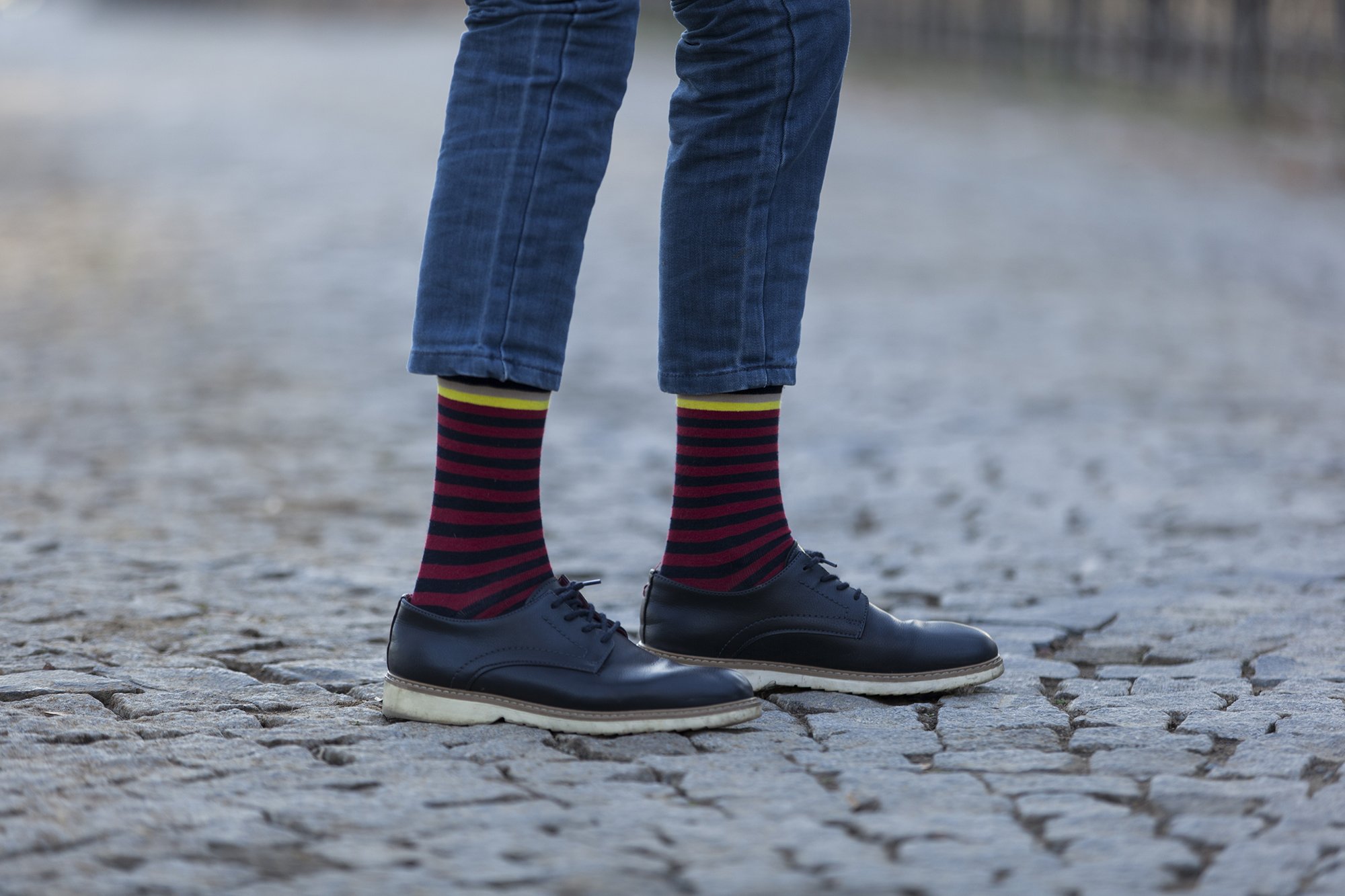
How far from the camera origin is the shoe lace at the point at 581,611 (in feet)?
6.29

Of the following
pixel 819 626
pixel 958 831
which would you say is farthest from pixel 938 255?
pixel 958 831

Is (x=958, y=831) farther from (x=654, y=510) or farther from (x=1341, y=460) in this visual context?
(x=1341, y=460)

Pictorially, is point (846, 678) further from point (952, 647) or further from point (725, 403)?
point (725, 403)

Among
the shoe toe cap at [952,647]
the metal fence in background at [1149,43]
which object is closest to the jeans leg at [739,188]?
the shoe toe cap at [952,647]

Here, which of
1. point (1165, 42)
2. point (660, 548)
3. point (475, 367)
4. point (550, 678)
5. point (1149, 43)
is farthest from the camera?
point (1149, 43)

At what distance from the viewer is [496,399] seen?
1.84m

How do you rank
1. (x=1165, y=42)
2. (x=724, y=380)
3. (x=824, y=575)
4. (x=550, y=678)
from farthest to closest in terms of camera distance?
(x=1165, y=42) → (x=824, y=575) → (x=724, y=380) → (x=550, y=678)

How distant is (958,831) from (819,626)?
523mm

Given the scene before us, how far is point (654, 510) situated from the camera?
3.54 metres

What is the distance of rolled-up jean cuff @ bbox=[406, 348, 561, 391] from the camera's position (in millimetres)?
1788

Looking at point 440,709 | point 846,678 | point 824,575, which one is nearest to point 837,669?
point 846,678

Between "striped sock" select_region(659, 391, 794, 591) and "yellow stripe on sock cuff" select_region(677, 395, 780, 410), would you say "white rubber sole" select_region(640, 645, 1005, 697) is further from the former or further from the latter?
"yellow stripe on sock cuff" select_region(677, 395, 780, 410)

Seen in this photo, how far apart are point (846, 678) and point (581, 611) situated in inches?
15.4

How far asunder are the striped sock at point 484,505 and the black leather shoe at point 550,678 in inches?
1.0
